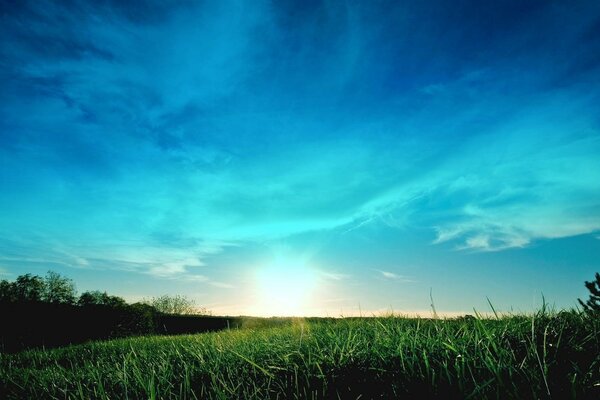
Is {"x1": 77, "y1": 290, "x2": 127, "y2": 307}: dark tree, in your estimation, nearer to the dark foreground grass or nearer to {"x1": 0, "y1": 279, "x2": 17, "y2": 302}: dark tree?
{"x1": 0, "y1": 279, "x2": 17, "y2": 302}: dark tree

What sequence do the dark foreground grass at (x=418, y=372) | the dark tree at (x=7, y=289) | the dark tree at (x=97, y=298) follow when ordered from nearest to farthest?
the dark foreground grass at (x=418, y=372), the dark tree at (x=97, y=298), the dark tree at (x=7, y=289)

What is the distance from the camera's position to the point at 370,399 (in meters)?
2.24

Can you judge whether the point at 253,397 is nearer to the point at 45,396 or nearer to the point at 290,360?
the point at 290,360

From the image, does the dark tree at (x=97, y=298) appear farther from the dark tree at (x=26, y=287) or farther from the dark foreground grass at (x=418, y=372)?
the dark foreground grass at (x=418, y=372)

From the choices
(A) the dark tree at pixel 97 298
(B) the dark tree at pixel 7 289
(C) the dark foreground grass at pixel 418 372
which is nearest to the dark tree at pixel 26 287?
(B) the dark tree at pixel 7 289

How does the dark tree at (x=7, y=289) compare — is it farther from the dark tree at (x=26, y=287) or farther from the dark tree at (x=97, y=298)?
the dark tree at (x=97, y=298)

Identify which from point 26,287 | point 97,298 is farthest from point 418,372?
point 26,287

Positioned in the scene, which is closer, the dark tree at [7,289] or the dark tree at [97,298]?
the dark tree at [97,298]

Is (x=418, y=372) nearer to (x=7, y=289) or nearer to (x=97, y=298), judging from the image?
(x=97, y=298)

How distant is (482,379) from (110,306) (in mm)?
26886

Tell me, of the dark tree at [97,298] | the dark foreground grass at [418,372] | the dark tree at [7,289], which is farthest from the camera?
the dark tree at [7,289]

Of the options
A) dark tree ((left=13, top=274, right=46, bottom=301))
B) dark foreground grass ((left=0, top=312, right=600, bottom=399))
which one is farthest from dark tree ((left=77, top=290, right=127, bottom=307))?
dark foreground grass ((left=0, top=312, right=600, bottom=399))

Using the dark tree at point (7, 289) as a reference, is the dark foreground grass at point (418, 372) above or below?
below

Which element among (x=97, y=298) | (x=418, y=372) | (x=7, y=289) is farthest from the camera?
(x=7, y=289)
